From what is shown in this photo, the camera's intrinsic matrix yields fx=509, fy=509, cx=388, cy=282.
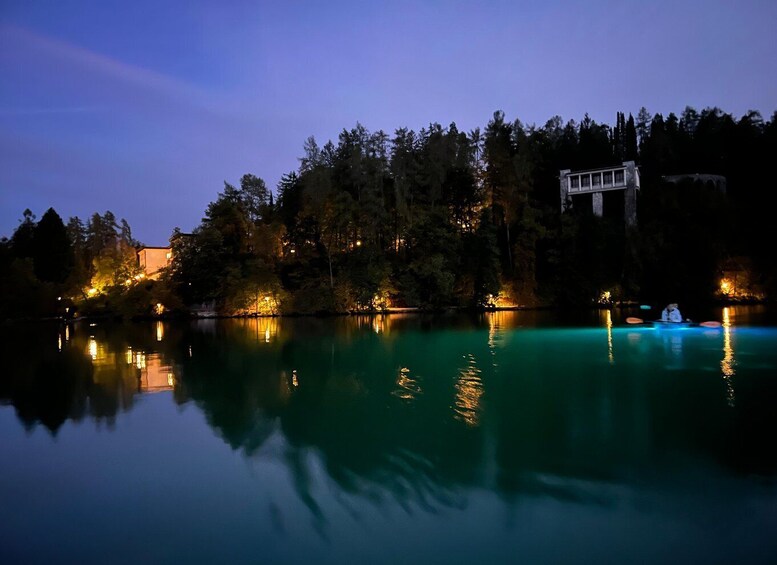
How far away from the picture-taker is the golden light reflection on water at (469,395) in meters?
7.65

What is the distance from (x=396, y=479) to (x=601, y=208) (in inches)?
1386

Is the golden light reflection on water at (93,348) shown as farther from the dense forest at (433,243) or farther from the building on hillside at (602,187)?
the building on hillside at (602,187)

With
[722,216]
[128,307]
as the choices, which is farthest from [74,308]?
[722,216]

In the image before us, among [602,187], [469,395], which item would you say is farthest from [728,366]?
[602,187]

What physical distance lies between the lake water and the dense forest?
2215cm

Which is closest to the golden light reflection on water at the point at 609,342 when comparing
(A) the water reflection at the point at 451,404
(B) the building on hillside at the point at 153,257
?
(A) the water reflection at the point at 451,404

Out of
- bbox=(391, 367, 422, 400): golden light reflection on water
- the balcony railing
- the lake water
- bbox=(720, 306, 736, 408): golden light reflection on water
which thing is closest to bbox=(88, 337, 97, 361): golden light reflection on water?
the lake water

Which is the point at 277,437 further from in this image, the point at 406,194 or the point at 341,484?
the point at 406,194

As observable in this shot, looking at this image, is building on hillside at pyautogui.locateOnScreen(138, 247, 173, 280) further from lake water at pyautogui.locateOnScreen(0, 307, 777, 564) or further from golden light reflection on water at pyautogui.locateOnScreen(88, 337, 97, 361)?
lake water at pyautogui.locateOnScreen(0, 307, 777, 564)

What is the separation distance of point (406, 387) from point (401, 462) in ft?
13.1

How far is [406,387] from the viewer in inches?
392

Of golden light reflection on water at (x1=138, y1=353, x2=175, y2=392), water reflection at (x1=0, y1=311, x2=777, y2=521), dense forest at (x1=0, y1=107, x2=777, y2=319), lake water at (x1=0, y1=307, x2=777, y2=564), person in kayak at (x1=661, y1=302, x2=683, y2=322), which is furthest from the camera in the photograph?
dense forest at (x1=0, y1=107, x2=777, y2=319)

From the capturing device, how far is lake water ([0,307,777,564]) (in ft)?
14.0

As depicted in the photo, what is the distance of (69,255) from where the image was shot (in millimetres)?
38688
